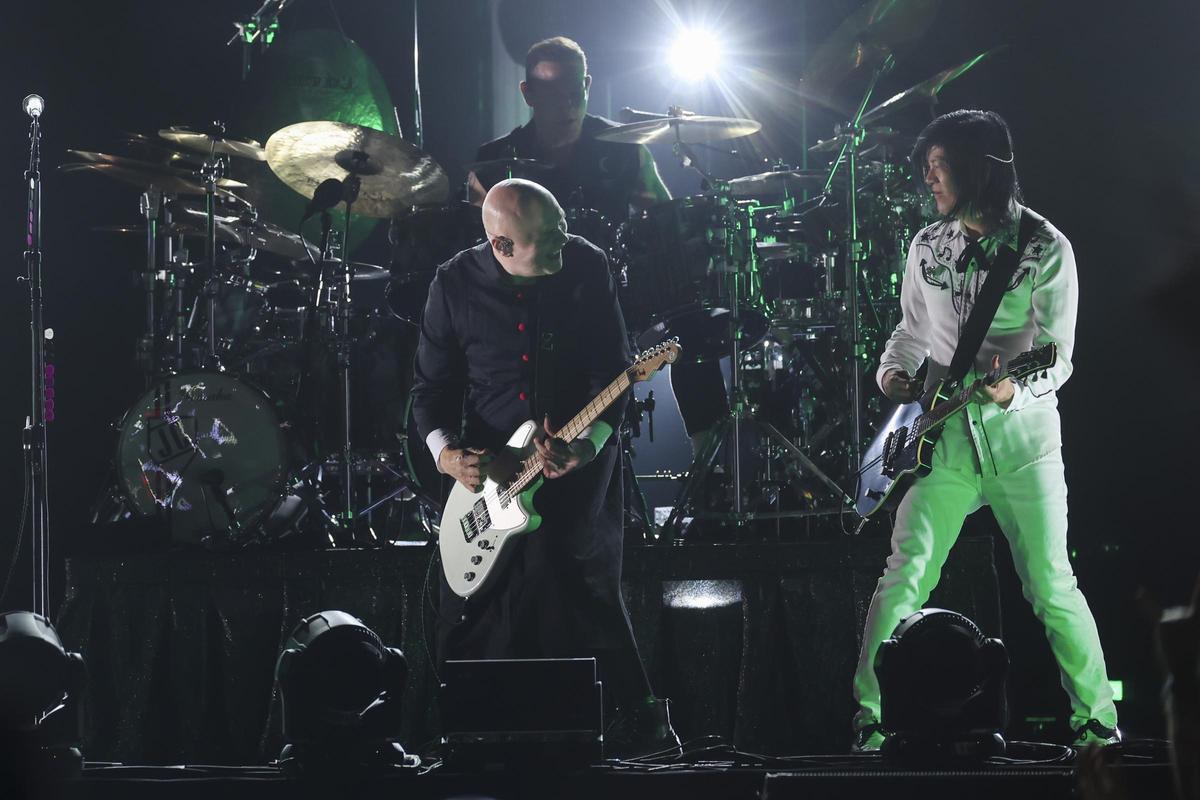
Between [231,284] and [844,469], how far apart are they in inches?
144

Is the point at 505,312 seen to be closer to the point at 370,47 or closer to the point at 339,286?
the point at 339,286

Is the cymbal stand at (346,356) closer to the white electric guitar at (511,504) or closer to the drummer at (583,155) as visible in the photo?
the drummer at (583,155)

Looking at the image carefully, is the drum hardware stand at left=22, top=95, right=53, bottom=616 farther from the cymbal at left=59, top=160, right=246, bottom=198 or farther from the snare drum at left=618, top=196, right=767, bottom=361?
the snare drum at left=618, top=196, right=767, bottom=361

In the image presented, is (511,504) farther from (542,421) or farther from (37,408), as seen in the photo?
(37,408)

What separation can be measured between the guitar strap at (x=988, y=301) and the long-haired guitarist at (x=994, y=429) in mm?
23

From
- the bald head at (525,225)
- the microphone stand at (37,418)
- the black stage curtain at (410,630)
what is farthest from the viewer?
the black stage curtain at (410,630)

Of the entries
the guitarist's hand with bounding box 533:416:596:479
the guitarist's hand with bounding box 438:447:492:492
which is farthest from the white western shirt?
the guitarist's hand with bounding box 438:447:492:492

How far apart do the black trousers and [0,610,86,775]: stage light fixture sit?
1254 mm

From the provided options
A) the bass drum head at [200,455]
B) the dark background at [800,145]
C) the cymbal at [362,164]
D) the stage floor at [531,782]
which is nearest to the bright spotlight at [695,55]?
the dark background at [800,145]

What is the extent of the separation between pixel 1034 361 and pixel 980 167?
0.74 m

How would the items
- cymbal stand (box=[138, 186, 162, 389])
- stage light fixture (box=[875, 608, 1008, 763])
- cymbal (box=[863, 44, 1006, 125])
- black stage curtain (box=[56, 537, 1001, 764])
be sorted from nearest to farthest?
stage light fixture (box=[875, 608, 1008, 763]), black stage curtain (box=[56, 537, 1001, 764]), cymbal (box=[863, 44, 1006, 125]), cymbal stand (box=[138, 186, 162, 389])

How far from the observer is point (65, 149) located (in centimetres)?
765

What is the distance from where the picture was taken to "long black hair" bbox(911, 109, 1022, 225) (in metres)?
4.32

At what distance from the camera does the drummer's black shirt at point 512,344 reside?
4.29 metres
